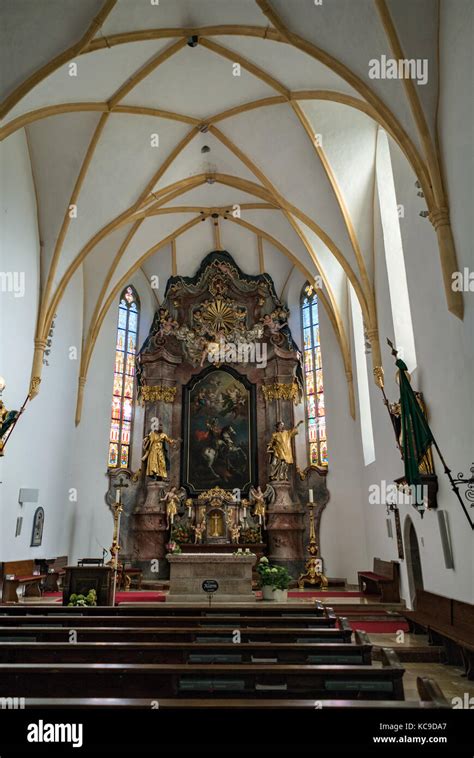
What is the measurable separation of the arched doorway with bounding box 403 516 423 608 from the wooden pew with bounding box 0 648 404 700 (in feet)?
25.6

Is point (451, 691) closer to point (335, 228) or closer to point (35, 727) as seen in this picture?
point (35, 727)

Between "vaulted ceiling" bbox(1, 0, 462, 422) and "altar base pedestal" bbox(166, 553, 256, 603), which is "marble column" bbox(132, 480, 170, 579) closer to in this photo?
"vaulted ceiling" bbox(1, 0, 462, 422)

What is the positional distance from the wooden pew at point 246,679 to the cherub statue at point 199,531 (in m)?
14.3

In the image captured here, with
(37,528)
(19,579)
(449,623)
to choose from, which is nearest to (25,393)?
(37,528)

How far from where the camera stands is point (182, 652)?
4895mm

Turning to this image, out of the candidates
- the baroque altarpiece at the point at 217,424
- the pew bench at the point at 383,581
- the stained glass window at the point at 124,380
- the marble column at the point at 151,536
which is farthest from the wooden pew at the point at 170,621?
the stained glass window at the point at 124,380

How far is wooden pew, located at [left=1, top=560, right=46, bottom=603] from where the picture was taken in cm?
1201

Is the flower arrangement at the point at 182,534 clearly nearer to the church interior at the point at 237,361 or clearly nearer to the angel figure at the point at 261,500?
the church interior at the point at 237,361

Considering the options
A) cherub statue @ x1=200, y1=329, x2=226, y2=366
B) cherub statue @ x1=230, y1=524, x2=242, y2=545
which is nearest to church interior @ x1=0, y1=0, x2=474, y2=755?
cherub statue @ x1=200, y1=329, x2=226, y2=366

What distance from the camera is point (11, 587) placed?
12.1 metres

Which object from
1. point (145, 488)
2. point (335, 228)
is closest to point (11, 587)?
point (145, 488)

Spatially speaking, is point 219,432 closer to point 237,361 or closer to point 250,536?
point 237,361

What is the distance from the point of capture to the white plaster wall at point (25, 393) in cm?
1281

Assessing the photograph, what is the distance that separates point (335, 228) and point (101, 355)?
10.0m
